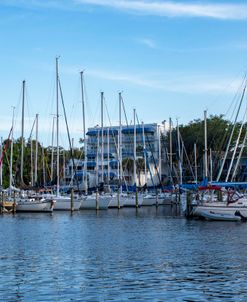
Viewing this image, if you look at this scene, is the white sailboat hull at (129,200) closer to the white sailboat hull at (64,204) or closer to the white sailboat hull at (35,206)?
the white sailboat hull at (64,204)

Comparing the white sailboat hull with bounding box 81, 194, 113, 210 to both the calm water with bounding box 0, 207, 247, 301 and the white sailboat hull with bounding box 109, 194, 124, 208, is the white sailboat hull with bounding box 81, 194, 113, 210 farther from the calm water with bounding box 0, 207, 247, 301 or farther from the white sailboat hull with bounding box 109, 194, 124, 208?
the calm water with bounding box 0, 207, 247, 301

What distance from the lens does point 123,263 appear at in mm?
32594

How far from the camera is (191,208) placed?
66.2 m

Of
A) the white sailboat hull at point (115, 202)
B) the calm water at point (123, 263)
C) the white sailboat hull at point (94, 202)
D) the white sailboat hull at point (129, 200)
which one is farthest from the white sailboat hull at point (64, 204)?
the calm water at point (123, 263)

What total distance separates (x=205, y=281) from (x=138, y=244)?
1494cm

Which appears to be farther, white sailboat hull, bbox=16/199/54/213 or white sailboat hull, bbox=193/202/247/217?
white sailboat hull, bbox=16/199/54/213

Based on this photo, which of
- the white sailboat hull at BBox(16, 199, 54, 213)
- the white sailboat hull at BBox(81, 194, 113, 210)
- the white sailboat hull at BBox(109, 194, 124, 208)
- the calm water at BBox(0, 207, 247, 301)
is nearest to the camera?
the calm water at BBox(0, 207, 247, 301)

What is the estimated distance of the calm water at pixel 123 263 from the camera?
24.9 meters

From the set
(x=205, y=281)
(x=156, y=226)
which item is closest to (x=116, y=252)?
(x=205, y=281)

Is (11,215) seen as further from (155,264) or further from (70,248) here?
(155,264)

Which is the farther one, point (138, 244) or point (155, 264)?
point (138, 244)

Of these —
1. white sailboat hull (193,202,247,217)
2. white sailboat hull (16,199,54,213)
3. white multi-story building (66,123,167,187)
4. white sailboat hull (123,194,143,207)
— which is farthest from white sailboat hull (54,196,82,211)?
white multi-story building (66,123,167,187)

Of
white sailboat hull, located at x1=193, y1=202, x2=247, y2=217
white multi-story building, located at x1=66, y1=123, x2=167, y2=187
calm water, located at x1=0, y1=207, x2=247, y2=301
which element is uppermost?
white multi-story building, located at x1=66, y1=123, x2=167, y2=187

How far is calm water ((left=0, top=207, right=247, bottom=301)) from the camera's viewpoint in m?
24.9
